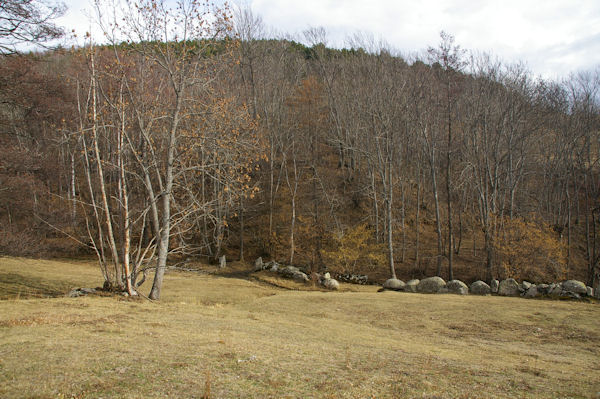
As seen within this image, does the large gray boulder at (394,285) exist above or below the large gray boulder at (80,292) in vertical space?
below

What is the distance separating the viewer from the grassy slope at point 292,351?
5199 millimetres

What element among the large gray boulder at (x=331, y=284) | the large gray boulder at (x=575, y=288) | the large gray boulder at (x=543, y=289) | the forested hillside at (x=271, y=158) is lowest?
the large gray boulder at (x=331, y=284)

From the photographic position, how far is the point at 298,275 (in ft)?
80.4

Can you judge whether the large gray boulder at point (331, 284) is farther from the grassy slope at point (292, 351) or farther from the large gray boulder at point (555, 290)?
the large gray boulder at point (555, 290)

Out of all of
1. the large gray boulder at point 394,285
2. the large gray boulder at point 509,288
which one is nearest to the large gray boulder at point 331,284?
the large gray boulder at point 394,285

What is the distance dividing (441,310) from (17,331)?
12.9 metres

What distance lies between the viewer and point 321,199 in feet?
107

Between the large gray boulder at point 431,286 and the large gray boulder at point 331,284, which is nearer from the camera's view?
the large gray boulder at point 431,286

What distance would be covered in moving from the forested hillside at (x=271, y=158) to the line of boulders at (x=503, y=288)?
195 cm

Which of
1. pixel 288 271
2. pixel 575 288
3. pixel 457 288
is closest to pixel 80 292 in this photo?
pixel 288 271

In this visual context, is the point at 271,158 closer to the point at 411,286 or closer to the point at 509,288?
the point at 411,286

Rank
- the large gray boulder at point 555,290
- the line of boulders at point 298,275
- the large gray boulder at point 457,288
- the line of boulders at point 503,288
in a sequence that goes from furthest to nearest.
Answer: the line of boulders at point 298,275 → the large gray boulder at point 457,288 → the large gray boulder at point 555,290 → the line of boulders at point 503,288

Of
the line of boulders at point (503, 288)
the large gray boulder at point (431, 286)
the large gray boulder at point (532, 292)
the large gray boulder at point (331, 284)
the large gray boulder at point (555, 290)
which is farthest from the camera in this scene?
the large gray boulder at point (331, 284)

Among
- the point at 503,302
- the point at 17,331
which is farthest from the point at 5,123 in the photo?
the point at 503,302
